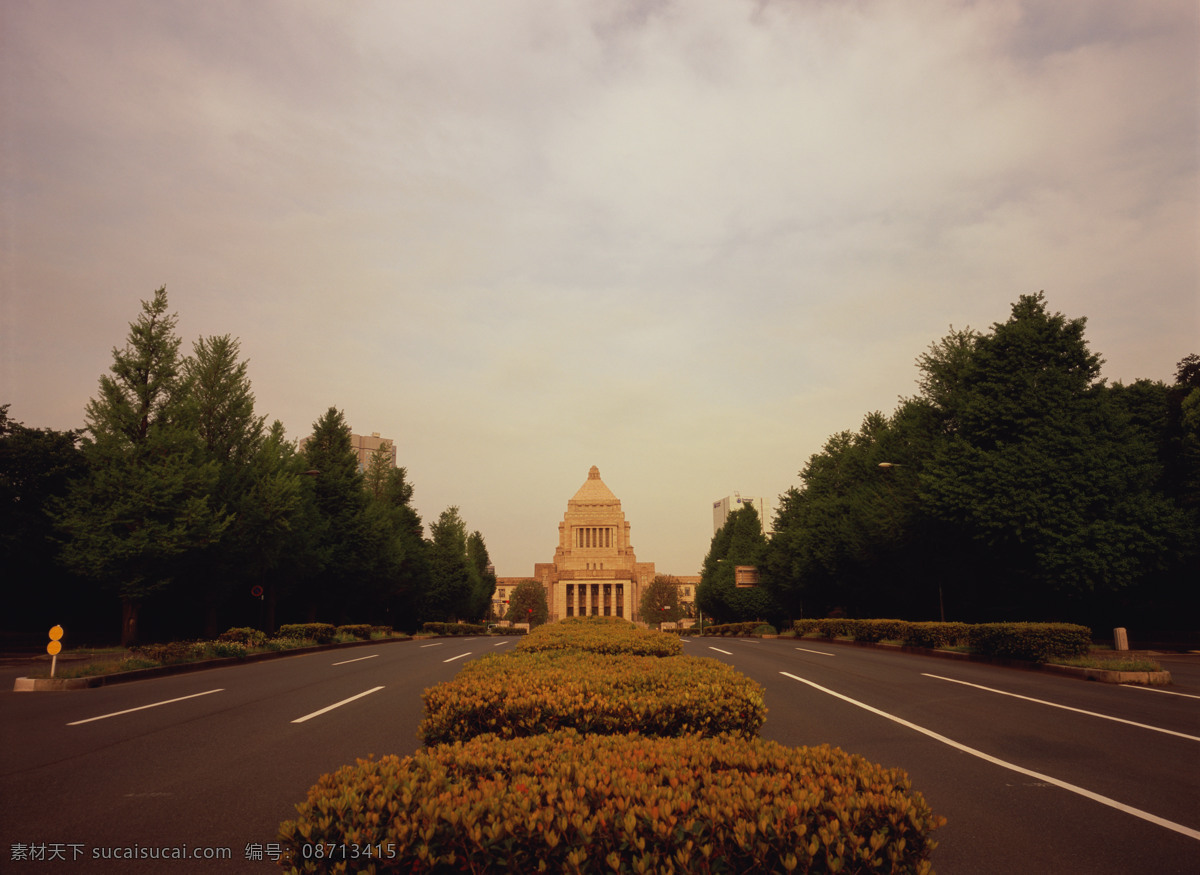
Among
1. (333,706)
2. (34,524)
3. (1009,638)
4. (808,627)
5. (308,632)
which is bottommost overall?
(808,627)

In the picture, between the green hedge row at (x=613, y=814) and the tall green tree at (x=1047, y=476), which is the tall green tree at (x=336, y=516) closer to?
the tall green tree at (x=1047, y=476)

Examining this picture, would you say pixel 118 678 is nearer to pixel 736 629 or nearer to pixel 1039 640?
pixel 1039 640

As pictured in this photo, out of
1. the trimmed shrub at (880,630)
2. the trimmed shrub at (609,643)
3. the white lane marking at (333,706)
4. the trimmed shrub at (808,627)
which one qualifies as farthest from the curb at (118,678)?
the trimmed shrub at (808,627)

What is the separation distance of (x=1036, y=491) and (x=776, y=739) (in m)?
23.9

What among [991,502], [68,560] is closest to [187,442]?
[68,560]

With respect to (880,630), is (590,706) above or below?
above

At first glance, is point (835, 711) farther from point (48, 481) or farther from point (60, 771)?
point (48, 481)

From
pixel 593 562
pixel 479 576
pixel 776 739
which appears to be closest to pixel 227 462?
pixel 776 739

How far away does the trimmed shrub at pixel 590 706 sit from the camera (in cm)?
565

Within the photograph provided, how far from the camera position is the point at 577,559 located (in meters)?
134

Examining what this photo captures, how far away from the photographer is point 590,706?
5699mm

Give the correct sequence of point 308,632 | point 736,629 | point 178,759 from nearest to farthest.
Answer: point 178,759 < point 308,632 < point 736,629

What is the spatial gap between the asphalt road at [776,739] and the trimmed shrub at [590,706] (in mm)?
1629

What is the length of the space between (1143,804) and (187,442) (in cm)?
2989
